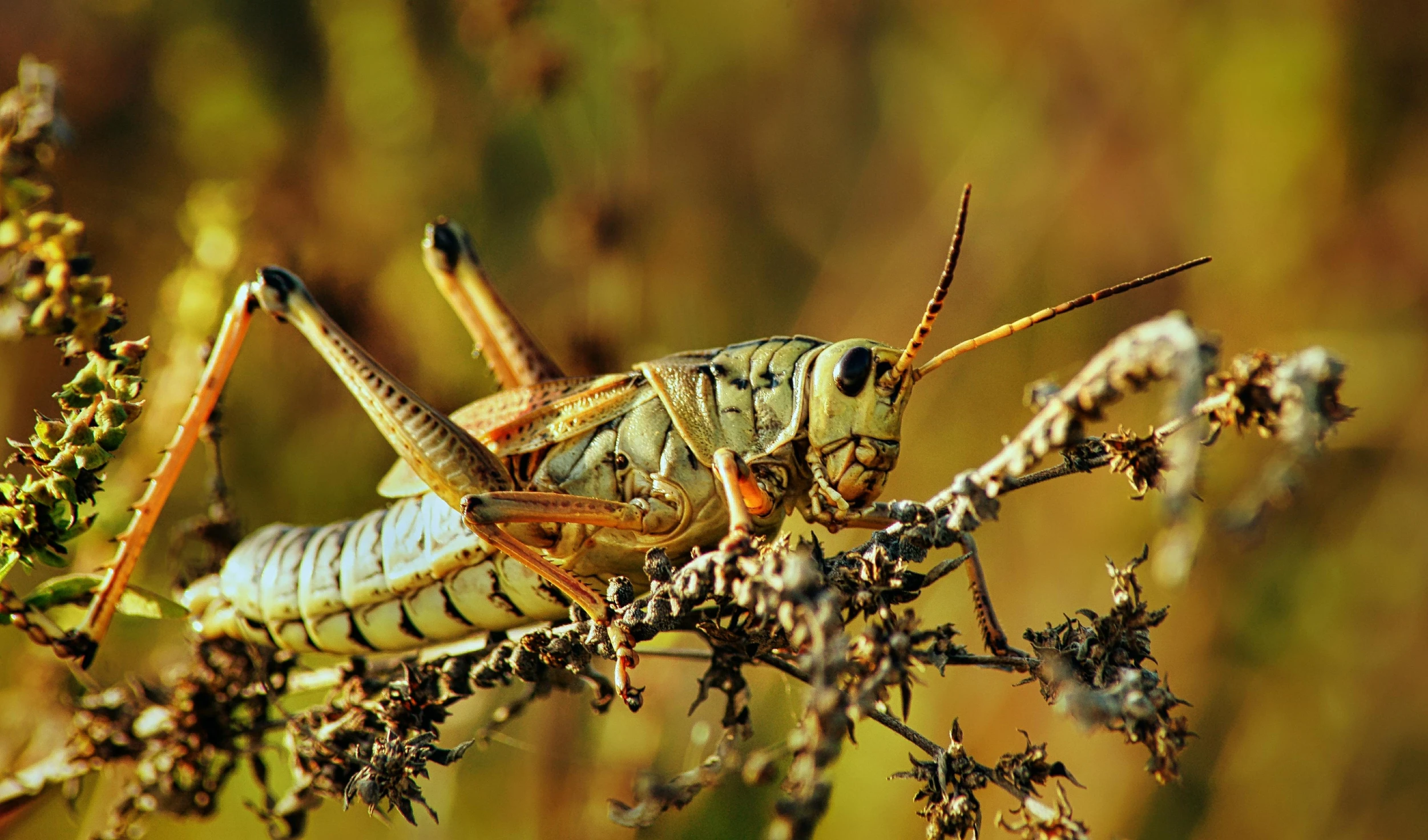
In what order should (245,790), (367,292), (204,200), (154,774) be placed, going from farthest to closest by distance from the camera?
(367,292) → (245,790) → (204,200) → (154,774)

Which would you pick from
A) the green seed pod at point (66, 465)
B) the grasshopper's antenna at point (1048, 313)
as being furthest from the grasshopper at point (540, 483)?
the green seed pod at point (66, 465)

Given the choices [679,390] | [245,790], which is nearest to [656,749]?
[679,390]

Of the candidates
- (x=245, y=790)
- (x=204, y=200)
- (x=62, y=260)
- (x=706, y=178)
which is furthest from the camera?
(x=706, y=178)

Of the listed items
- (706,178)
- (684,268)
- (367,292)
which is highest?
(706,178)

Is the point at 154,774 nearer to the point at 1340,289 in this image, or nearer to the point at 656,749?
the point at 656,749

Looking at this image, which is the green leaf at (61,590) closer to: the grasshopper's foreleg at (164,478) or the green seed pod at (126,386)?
the grasshopper's foreleg at (164,478)

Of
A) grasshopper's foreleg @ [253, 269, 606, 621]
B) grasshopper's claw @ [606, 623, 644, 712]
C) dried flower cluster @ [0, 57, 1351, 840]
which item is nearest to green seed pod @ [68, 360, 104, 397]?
dried flower cluster @ [0, 57, 1351, 840]

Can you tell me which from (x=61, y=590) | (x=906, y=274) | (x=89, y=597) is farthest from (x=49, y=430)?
(x=906, y=274)
